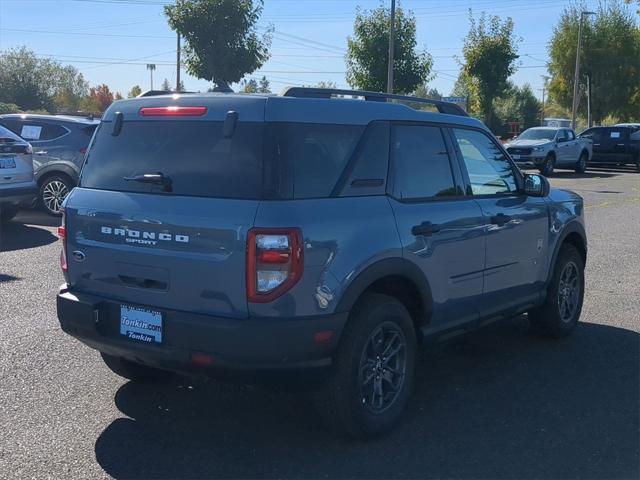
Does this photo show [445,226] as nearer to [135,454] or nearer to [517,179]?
[517,179]

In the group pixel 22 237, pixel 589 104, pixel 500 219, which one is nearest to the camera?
pixel 500 219

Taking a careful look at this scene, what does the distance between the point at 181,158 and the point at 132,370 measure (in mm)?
1646

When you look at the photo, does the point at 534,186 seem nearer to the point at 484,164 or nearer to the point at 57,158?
the point at 484,164

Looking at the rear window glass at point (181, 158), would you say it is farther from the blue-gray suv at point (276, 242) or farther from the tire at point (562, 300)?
the tire at point (562, 300)

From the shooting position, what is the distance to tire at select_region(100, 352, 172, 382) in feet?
17.2

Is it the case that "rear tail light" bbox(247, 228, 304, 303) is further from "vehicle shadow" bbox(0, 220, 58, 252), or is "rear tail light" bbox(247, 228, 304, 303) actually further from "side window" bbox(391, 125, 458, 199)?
"vehicle shadow" bbox(0, 220, 58, 252)

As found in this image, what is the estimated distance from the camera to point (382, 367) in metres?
4.68

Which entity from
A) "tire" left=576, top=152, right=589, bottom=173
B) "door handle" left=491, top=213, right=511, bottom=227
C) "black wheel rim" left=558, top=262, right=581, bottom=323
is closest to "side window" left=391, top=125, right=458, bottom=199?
"door handle" left=491, top=213, right=511, bottom=227

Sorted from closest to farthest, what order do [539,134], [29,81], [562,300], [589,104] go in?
1. [562,300]
2. [539,134]
3. [589,104]
4. [29,81]

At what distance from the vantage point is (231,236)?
404 cm

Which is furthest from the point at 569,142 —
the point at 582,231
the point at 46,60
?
the point at 46,60

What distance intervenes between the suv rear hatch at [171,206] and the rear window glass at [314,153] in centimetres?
15

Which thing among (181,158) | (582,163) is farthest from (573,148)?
(181,158)

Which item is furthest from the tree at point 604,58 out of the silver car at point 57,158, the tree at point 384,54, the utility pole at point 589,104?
the silver car at point 57,158
